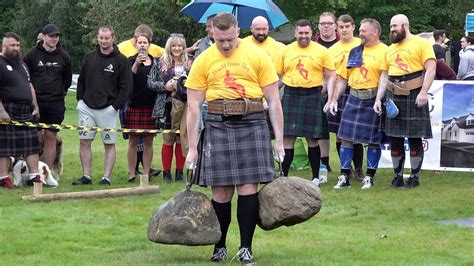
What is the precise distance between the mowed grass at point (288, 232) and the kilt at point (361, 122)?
54cm

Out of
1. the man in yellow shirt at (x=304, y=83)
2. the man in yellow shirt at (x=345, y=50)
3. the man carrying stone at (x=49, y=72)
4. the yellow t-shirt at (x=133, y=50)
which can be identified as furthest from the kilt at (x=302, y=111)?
the man carrying stone at (x=49, y=72)

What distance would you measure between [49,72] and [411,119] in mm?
3887

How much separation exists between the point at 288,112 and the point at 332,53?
2.88 ft

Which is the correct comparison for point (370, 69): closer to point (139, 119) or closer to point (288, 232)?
point (139, 119)

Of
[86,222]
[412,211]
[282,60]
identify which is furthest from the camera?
[282,60]

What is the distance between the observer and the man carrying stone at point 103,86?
11164 millimetres

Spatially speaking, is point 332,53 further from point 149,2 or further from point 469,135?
point 149,2

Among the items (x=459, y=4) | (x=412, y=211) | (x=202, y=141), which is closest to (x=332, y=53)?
(x=412, y=211)

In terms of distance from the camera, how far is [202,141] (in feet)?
22.9

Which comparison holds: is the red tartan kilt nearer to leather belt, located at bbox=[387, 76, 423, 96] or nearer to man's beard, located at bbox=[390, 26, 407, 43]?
leather belt, located at bbox=[387, 76, 423, 96]

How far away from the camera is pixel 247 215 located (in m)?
6.84

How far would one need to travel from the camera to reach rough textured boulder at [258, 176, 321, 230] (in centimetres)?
676

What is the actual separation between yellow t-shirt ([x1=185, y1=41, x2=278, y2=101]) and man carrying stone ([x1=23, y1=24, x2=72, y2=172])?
15.6 feet

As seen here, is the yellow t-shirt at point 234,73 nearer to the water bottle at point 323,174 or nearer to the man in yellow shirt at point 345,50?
the man in yellow shirt at point 345,50
